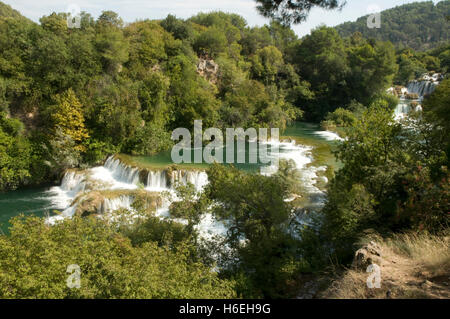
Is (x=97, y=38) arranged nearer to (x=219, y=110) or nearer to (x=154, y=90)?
(x=154, y=90)

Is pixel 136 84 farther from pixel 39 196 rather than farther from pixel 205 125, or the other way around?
pixel 39 196

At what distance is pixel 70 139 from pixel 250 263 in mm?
14850

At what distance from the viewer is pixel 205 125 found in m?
25.2

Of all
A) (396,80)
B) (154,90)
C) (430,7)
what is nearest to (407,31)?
(430,7)

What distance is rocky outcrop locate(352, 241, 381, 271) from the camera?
6.20 metres

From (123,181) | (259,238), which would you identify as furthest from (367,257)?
(123,181)

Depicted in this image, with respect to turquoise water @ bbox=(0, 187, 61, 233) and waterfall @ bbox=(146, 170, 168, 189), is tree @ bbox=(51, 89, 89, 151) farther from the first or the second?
waterfall @ bbox=(146, 170, 168, 189)

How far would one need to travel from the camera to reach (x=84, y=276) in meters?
5.93

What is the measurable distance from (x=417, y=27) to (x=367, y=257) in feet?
426

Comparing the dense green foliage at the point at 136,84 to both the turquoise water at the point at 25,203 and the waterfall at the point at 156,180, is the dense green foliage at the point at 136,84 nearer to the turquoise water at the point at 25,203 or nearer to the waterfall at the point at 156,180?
the turquoise water at the point at 25,203

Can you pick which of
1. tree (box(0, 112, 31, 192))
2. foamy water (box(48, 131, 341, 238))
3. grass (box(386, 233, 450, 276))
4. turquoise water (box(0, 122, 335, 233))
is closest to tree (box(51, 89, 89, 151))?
tree (box(0, 112, 31, 192))

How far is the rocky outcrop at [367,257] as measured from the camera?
20.3ft

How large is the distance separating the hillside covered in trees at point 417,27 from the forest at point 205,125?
6993cm

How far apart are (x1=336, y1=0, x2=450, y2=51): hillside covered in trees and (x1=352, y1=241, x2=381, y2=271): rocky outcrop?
106520 mm
